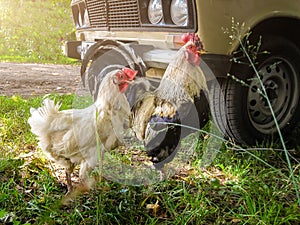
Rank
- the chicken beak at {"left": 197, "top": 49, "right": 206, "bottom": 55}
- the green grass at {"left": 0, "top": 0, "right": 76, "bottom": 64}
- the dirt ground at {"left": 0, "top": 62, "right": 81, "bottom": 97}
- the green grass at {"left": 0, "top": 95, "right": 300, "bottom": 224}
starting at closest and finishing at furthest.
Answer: the green grass at {"left": 0, "top": 95, "right": 300, "bottom": 224} → the chicken beak at {"left": 197, "top": 49, "right": 206, "bottom": 55} → the dirt ground at {"left": 0, "top": 62, "right": 81, "bottom": 97} → the green grass at {"left": 0, "top": 0, "right": 76, "bottom": 64}

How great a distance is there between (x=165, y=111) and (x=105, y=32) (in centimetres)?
165

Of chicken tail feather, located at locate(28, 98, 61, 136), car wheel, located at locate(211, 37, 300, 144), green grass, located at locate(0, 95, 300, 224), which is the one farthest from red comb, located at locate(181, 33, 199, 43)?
chicken tail feather, located at locate(28, 98, 61, 136)

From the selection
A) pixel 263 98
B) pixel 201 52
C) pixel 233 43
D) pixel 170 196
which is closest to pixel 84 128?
pixel 170 196

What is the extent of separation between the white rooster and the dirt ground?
335 centimetres

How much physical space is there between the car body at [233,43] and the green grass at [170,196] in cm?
34

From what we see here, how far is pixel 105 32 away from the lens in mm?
3689

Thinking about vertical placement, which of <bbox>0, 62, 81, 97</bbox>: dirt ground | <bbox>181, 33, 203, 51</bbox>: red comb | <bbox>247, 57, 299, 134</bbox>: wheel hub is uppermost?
<bbox>181, 33, 203, 51</bbox>: red comb

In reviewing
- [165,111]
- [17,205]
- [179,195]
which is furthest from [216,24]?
[17,205]

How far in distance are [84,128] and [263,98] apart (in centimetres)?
154

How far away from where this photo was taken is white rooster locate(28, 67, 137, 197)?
2209 millimetres

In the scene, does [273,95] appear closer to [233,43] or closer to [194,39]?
[233,43]

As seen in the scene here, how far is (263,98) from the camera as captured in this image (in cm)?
294

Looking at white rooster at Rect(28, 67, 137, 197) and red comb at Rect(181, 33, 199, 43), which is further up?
red comb at Rect(181, 33, 199, 43)

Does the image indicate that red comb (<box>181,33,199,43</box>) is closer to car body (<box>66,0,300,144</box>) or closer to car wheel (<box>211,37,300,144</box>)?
car body (<box>66,0,300,144</box>)
